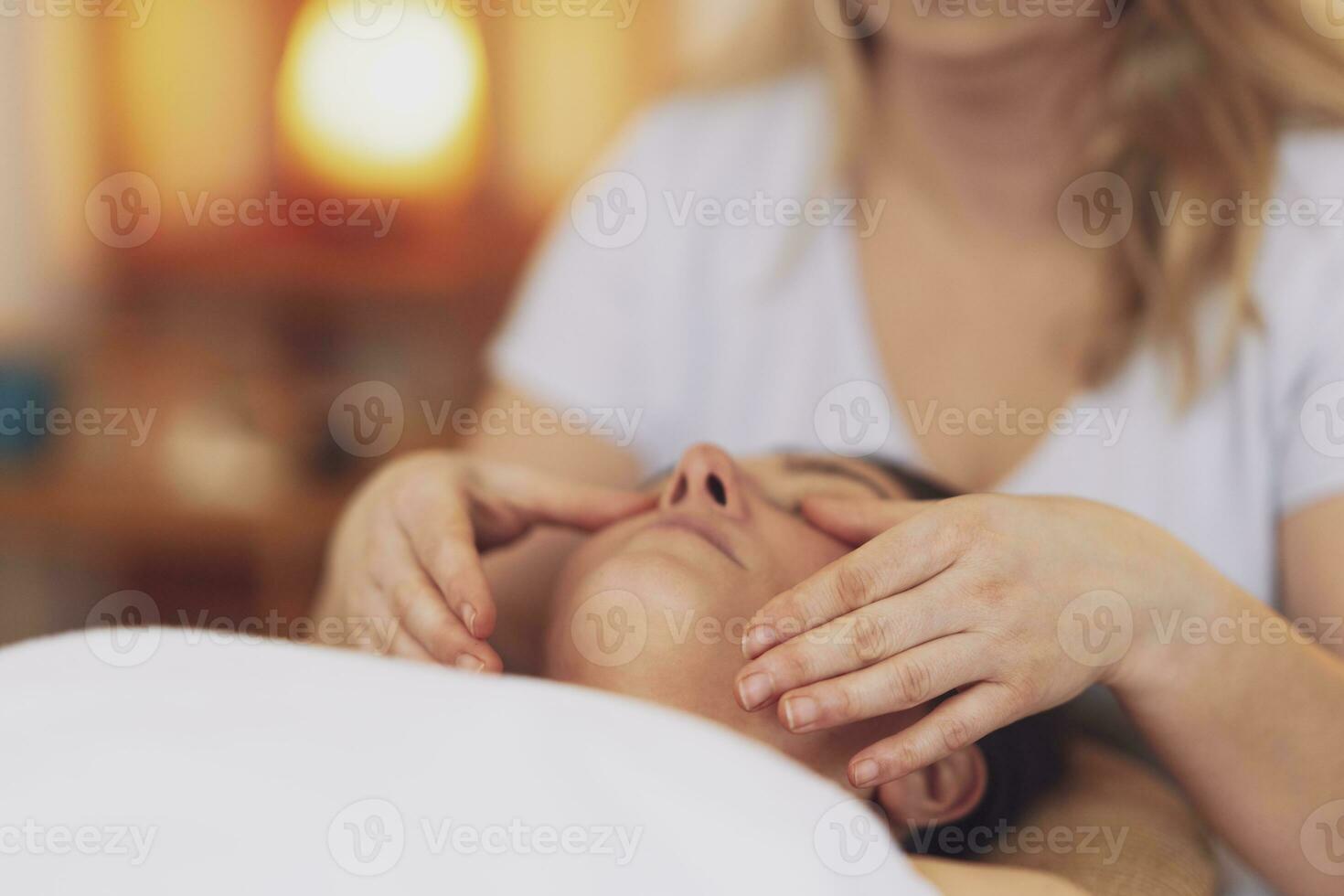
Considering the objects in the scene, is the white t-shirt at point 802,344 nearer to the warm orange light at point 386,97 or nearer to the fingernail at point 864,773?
the fingernail at point 864,773

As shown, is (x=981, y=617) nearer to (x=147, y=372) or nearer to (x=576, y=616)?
(x=576, y=616)

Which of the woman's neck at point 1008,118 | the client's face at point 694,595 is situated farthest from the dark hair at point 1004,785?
the woman's neck at point 1008,118

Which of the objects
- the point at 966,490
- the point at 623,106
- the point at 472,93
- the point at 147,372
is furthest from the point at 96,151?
the point at 966,490

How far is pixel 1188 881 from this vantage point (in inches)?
26.5

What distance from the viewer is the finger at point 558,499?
0.74m

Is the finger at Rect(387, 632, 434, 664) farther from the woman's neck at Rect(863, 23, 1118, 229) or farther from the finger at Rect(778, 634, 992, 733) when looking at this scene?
the woman's neck at Rect(863, 23, 1118, 229)

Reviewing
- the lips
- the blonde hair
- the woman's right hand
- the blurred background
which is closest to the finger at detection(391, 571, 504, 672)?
→ the woman's right hand

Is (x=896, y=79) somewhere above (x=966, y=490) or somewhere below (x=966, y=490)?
above

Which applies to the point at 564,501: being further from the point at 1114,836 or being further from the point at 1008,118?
the point at 1008,118

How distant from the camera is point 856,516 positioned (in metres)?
0.68

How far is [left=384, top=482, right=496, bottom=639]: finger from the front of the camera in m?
0.64

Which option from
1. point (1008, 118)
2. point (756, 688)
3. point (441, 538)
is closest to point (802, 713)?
point (756, 688)

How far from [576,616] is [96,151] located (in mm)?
1871

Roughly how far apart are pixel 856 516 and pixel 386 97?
1541mm
